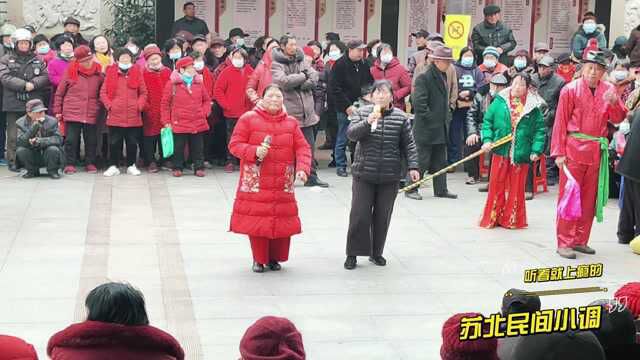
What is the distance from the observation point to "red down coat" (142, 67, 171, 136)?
15852mm

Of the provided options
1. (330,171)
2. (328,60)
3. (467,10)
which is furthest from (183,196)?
(467,10)

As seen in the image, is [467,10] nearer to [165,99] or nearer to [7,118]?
[165,99]

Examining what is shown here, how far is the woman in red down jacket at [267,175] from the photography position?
10180 mm

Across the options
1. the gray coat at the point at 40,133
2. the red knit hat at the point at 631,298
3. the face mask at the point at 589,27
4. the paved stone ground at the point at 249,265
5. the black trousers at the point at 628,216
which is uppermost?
the face mask at the point at 589,27

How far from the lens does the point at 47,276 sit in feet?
32.9

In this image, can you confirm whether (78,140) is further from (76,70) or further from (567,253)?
(567,253)

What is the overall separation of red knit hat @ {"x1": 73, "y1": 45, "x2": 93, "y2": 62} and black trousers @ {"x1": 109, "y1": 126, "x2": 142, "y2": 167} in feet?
3.24

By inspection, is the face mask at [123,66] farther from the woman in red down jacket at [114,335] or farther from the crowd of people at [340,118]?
the woman in red down jacket at [114,335]

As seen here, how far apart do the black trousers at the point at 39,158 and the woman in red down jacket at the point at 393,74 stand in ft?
14.5

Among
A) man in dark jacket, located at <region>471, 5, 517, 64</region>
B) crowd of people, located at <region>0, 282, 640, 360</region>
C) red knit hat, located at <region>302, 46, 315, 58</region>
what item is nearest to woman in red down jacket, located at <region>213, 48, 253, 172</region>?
red knit hat, located at <region>302, 46, 315, 58</region>

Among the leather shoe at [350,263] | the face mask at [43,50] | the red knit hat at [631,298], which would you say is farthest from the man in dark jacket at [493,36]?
the red knit hat at [631,298]

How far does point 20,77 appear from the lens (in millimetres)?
15719

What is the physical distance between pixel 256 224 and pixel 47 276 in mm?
1865

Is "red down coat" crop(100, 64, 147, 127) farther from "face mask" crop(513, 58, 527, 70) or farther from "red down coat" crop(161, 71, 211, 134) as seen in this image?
"face mask" crop(513, 58, 527, 70)
